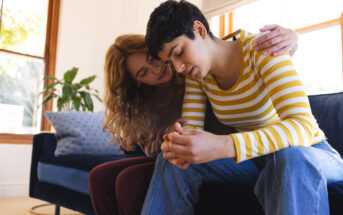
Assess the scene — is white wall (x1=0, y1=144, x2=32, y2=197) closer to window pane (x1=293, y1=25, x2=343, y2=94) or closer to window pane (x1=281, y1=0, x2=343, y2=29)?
window pane (x1=293, y1=25, x2=343, y2=94)

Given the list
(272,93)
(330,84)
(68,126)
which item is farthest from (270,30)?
(330,84)

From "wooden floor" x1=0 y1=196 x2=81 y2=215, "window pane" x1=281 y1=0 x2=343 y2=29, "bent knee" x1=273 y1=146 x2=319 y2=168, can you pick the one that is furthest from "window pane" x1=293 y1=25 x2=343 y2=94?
"wooden floor" x1=0 y1=196 x2=81 y2=215

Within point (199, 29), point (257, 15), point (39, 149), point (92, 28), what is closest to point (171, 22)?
point (199, 29)

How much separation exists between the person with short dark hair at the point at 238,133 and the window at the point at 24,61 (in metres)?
2.77

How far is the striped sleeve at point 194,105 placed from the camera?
49.7 inches

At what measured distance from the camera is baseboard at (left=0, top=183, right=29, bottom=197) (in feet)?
10.4

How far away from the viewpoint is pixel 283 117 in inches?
35.3

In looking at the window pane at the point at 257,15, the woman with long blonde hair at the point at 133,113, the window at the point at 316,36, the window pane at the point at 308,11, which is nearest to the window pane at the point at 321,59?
Result: the window at the point at 316,36

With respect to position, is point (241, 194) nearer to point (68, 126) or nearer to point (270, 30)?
point (270, 30)

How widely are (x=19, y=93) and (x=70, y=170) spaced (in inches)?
78.3

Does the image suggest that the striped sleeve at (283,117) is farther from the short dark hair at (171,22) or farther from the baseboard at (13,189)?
the baseboard at (13,189)

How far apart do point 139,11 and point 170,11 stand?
311 centimetres

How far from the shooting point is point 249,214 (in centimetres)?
99

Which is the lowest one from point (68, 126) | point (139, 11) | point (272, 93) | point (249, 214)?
point (249, 214)
